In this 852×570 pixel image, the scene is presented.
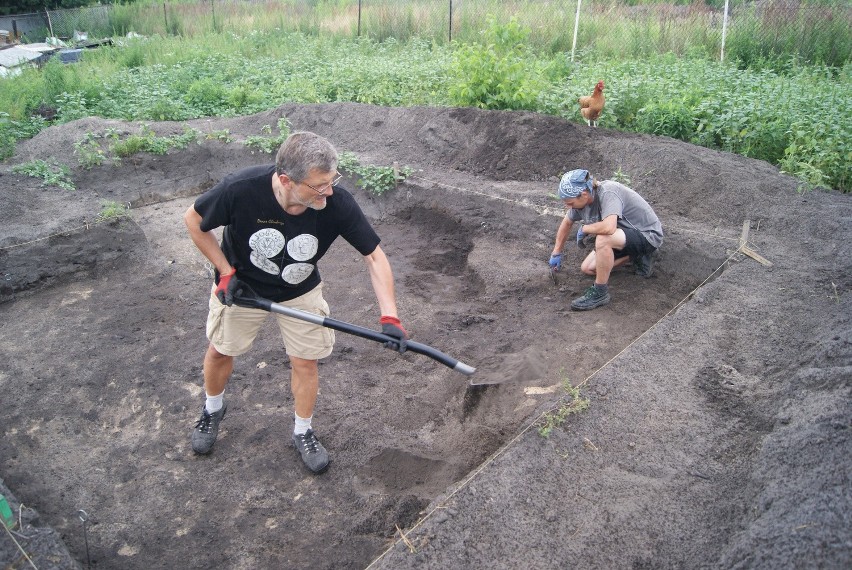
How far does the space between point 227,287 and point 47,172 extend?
17.8 ft

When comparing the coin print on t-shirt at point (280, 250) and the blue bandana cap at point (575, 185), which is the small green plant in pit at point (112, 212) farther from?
the blue bandana cap at point (575, 185)

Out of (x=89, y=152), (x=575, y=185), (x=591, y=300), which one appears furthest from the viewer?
(x=89, y=152)

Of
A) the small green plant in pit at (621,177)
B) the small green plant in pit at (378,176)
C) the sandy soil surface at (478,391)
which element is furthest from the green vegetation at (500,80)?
the small green plant in pit at (378,176)

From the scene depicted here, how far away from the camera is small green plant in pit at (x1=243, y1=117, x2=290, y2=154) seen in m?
8.41

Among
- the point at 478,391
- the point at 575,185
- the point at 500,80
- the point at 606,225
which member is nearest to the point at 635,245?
the point at 606,225

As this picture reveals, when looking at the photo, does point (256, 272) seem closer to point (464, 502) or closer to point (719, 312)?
point (464, 502)

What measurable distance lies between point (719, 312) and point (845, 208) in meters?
2.08

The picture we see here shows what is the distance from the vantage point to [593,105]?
24.4 feet

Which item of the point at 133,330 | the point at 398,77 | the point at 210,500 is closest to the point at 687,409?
the point at 210,500

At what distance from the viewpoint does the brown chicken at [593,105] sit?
7.38m

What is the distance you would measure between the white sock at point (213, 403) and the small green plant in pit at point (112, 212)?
3532mm

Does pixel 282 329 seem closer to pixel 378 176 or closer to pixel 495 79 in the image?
pixel 378 176

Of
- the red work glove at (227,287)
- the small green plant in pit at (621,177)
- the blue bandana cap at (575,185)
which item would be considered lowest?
the small green plant in pit at (621,177)

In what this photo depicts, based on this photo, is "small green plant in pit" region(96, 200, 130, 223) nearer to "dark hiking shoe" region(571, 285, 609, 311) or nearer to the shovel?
the shovel
